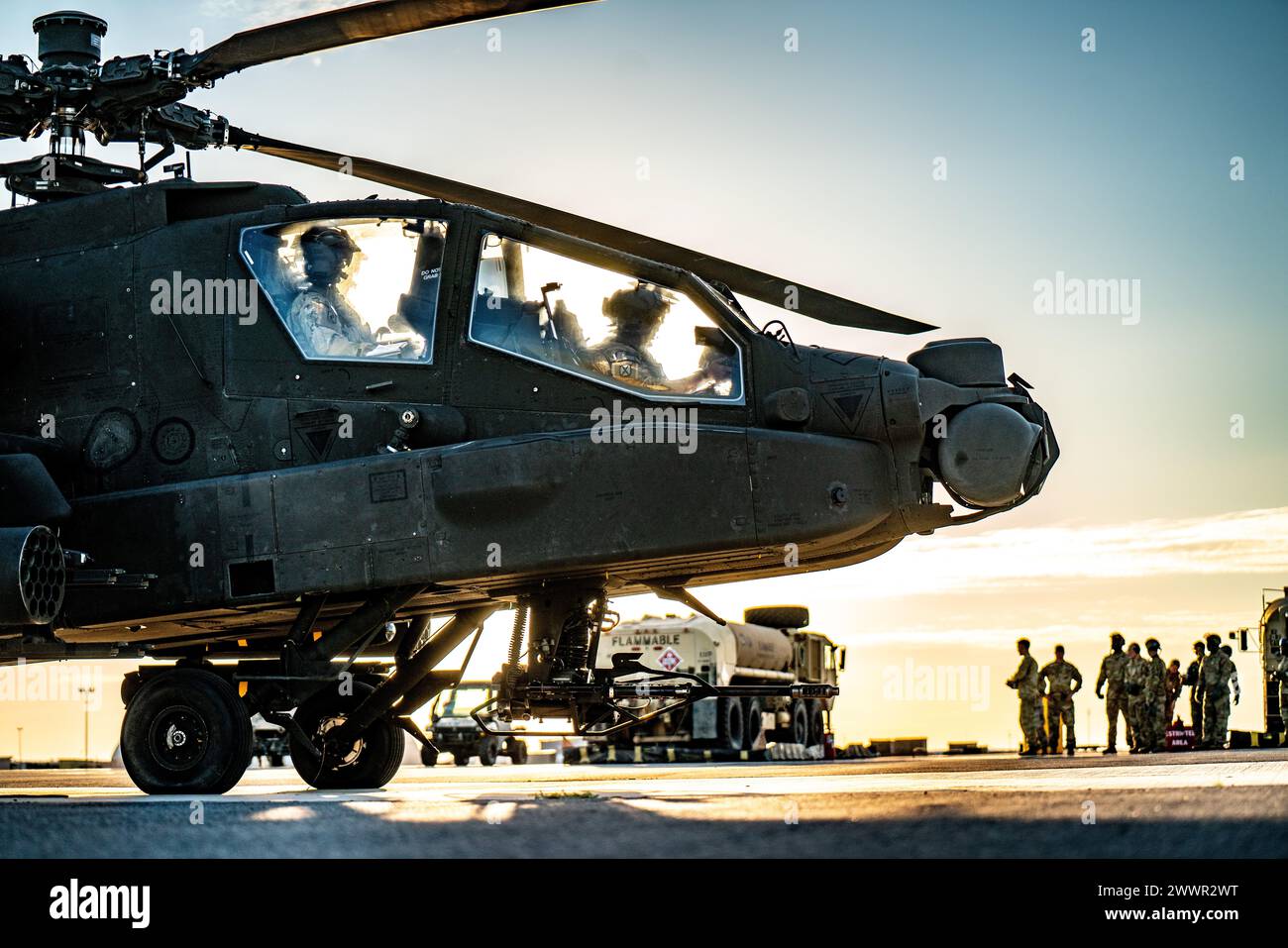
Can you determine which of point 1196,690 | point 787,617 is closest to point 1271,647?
point 1196,690

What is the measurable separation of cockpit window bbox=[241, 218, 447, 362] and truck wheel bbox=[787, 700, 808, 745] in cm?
2299

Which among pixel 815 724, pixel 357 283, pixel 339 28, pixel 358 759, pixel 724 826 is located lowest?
pixel 815 724

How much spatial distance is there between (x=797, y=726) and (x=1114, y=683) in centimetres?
996

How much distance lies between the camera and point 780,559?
30.9 ft

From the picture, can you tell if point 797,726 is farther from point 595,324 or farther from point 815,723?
point 595,324

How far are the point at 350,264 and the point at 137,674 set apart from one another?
2.95 m

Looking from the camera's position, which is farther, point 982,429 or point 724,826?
point 982,429

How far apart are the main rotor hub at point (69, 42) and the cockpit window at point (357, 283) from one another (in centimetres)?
187

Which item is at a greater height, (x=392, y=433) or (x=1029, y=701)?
(x=392, y=433)

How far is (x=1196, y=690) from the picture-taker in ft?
80.4

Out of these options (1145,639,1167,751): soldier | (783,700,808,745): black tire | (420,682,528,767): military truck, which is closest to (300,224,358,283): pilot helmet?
(1145,639,1167,751): soldier

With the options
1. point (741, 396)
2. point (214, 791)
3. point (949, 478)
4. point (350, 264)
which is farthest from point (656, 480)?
point (214, 791)

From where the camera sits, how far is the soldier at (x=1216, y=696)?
77.9ft
